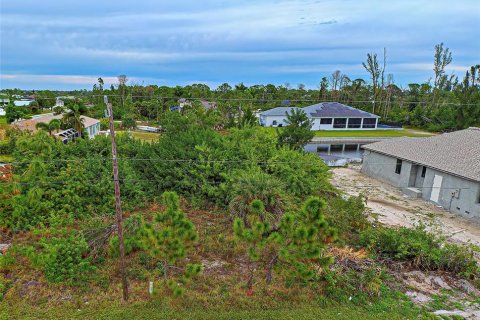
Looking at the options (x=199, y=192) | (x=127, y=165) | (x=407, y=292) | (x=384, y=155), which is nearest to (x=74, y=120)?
(x=127, y=165)

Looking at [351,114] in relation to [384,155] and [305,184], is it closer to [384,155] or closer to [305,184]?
[384,155]

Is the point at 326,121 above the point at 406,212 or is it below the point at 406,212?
above

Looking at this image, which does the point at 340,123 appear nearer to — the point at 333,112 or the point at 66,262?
the point at 333,112

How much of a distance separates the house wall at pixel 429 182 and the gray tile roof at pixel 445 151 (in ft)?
1.13

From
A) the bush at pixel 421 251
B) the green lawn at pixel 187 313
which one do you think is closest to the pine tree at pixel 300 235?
the green lawn at pixel 187 313

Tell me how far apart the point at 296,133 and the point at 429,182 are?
27.2 feet

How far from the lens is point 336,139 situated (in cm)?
3772

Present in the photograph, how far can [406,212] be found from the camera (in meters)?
16.9

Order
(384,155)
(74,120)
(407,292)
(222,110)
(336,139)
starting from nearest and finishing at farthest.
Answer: (407,292) < (384,155) < (74,120) < (336,139) < (222,110)

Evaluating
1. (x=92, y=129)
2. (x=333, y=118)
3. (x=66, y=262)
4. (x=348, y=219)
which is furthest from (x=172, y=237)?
(x=333, y=118)

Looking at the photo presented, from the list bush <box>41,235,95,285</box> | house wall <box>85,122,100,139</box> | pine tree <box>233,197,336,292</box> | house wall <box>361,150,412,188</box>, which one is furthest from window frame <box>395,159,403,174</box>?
Result: house wall <box>85,122,100,139</box>

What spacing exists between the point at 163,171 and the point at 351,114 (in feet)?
122

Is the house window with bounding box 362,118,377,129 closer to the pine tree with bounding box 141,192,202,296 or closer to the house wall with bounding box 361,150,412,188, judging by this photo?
the house wall with bounding box 361,150,412,188

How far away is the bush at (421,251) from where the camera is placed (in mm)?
10969
